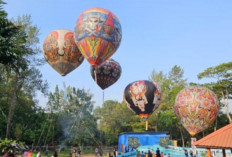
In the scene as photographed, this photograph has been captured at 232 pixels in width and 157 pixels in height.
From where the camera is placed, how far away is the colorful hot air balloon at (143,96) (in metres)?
29.0

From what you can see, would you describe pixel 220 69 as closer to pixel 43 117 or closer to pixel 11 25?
pixel 43 117

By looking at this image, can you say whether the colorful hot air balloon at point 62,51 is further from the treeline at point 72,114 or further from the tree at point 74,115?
the tree at point 74,115

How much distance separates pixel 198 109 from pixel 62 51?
16.3 metres

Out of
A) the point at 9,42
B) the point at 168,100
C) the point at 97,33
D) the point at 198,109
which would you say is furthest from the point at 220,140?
the point at 168,100

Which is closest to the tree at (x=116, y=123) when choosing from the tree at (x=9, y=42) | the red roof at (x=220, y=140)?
the tree at (x=9, y=42)

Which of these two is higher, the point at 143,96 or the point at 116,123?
the point at 143,96

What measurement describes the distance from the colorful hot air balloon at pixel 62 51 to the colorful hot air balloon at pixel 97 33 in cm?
211

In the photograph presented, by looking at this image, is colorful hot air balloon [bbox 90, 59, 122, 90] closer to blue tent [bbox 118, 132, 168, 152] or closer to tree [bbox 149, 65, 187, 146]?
blue tent [bbox 118, 132, 168, 152]

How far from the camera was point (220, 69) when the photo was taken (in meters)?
37.2

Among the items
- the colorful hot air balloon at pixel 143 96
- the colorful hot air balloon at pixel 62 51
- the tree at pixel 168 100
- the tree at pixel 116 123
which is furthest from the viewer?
the tree at pixel 116 123

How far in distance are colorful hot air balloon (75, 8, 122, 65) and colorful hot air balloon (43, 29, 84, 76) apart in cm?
211

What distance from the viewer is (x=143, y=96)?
2894 cm

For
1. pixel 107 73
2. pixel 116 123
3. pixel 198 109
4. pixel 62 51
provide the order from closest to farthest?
1. pixel 62 51
2. pixel 107 73
3. pixel 198 109
4. pixel 116 123

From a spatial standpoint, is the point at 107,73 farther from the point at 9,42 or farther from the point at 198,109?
the point at 9,42
